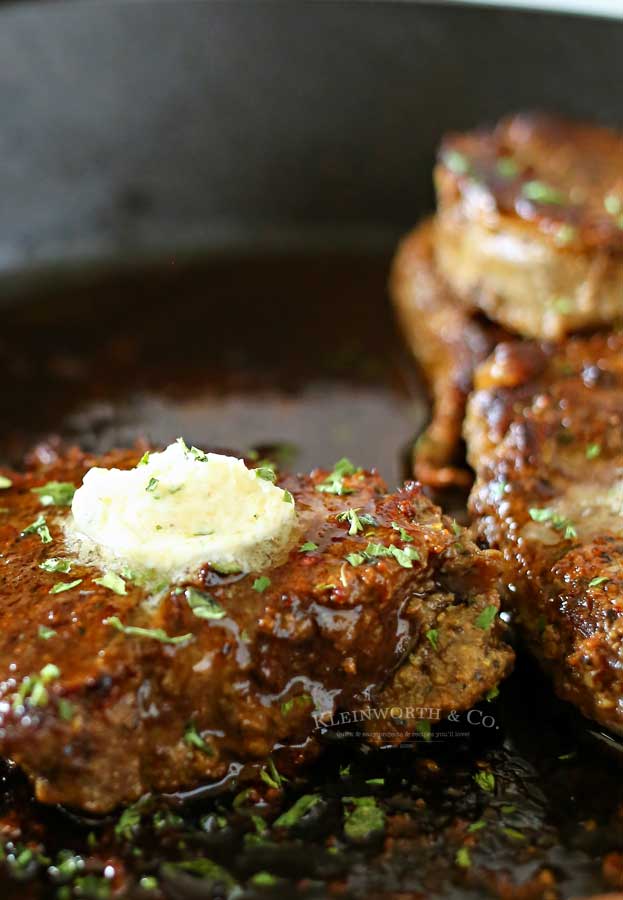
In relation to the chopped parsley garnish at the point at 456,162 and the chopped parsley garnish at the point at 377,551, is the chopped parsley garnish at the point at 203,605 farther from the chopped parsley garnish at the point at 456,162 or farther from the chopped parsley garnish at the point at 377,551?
the chopped parsley garnish at the point at 456,162

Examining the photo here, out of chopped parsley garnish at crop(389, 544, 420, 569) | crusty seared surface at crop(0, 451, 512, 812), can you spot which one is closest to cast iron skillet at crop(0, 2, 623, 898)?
crusty seared surface at crop(0, 451, 512, 812)

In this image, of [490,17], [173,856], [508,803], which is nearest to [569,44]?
[490,17]

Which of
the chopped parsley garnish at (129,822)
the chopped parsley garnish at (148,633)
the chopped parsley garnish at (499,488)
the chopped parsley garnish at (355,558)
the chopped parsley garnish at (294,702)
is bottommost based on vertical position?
the chopped parsley garnish at (129,822)

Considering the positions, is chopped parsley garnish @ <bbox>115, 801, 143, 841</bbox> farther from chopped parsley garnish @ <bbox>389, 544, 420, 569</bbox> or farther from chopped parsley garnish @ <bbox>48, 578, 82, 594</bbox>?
chopped parsley garnish @ <bbox>389, 544, 420, 569</bbox>

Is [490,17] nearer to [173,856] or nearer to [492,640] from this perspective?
[492,640]

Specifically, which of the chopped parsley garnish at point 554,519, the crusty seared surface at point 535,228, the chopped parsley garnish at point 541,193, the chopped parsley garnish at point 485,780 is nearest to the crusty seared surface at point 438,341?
the crusty seared surface at point 535,228

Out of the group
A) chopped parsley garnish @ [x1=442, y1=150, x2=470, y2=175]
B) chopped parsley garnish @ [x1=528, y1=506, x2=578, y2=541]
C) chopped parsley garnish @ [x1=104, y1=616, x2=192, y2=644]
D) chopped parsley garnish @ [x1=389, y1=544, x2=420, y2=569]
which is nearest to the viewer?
chopped parsley garnish @ [x1=104, y1=616, x2=192, y2=644]

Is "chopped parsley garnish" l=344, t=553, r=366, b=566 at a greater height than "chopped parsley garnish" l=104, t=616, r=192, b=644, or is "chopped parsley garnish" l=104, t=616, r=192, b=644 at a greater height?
"chopped parsley garnish" l=344, t=553, r=366, b=566
